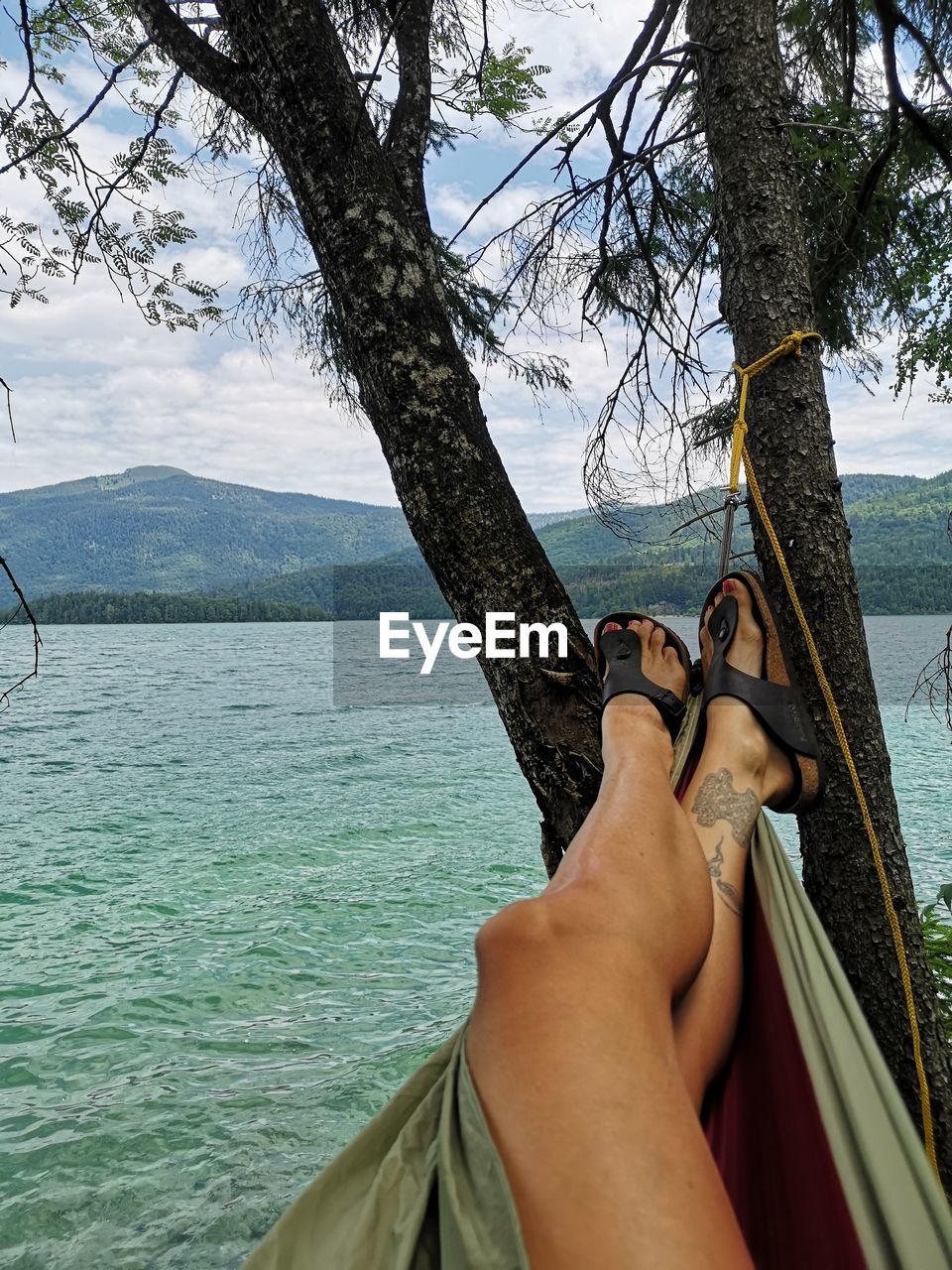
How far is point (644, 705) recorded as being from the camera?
138cm

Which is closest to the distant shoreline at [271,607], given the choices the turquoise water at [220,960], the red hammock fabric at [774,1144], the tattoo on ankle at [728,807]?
the turquoise water at [220,960]

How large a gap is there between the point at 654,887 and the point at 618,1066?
0.25 m

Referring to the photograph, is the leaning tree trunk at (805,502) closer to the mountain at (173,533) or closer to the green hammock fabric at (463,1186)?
the green hammock fabric at (463,1186)

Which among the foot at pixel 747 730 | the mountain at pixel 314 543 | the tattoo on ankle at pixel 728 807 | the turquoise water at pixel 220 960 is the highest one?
the mountain at pixel 314 543

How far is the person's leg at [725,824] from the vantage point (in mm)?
951

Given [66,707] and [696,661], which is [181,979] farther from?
[66,707]

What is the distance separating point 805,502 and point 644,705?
1.55ft

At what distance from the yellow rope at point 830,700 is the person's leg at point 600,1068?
0.53 m

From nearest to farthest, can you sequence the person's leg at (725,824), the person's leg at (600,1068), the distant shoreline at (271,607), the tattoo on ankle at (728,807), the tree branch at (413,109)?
1. the person's leg at (600,1068)
2. the person's leg at (725,824)
3. the tattoo on ankle at (728,807)
4. the tree branch at (413,109)
5. the distant shoreline at (271,607)

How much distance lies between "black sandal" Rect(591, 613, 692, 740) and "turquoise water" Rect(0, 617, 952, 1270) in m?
1.91

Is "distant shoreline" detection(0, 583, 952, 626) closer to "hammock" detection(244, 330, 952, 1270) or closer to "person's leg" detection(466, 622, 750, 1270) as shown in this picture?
"hammock" detection(244, 330, 952, 1270)

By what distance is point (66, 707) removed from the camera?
69.8 ft

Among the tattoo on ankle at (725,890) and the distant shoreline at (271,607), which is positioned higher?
the distant shoreline at (271,607)

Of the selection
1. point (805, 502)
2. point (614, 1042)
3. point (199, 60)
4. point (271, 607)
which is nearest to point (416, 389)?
point (805, 502)
